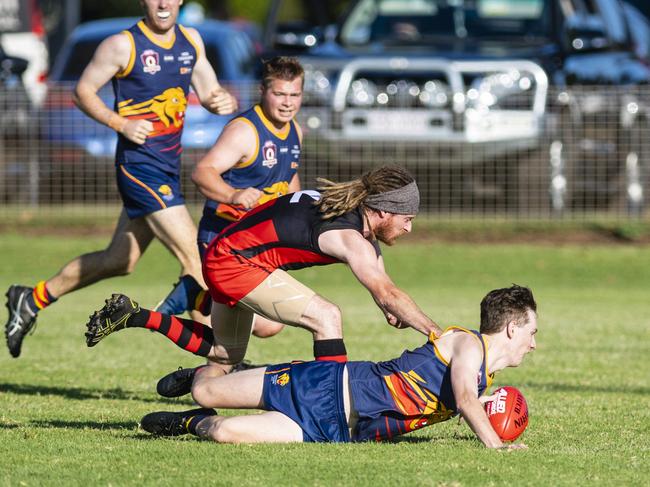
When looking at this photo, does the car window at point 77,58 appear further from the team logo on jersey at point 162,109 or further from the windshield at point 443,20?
the team logo on jersey at point 162,109

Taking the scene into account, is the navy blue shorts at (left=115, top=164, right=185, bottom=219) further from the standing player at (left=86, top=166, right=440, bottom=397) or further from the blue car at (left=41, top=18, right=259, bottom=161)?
the blue car at (left=41, top=18, right=259, bottom=161)

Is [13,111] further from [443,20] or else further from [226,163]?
[226,163]

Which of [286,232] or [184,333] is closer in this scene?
[286,232]

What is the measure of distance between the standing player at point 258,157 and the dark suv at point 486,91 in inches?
306

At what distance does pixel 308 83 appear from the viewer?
52.7 feet

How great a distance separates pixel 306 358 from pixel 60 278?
2.09 meters

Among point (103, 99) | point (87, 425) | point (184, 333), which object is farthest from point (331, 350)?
point (103, 99)

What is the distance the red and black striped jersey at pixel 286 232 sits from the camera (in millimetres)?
6422

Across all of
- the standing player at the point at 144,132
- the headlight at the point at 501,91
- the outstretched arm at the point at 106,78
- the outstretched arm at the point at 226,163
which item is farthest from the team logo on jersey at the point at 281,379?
the headlight at the point at 501,91

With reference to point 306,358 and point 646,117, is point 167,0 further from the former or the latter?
point 646,117

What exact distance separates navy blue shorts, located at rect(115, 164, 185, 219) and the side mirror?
882 cm

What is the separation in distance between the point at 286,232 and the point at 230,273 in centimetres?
39

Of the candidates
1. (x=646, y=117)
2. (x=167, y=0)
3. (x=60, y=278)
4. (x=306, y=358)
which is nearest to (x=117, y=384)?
(x=60, y=278)

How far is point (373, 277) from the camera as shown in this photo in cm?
623
